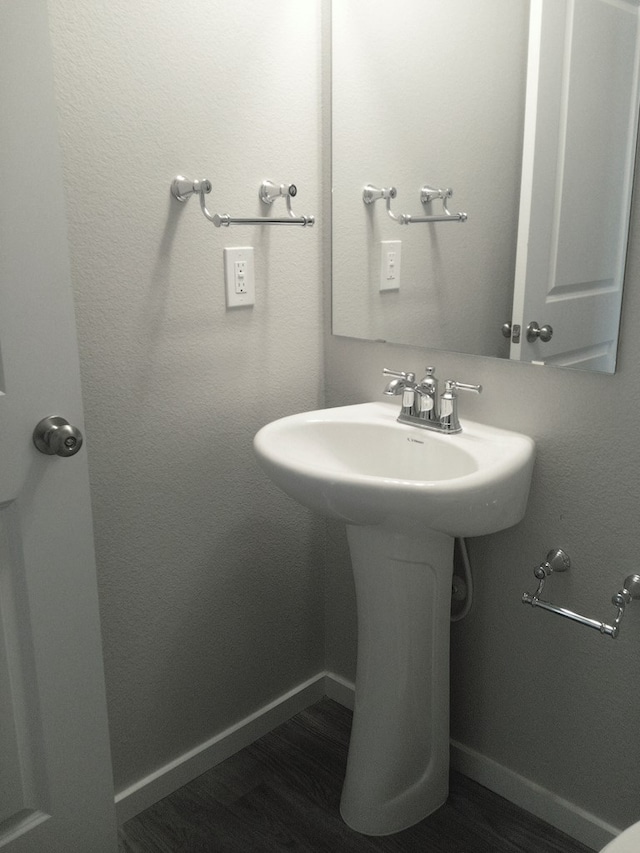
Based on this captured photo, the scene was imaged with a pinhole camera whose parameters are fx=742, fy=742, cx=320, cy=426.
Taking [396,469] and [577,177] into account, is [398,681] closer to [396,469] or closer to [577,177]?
[396,469]

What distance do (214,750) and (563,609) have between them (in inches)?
35.7

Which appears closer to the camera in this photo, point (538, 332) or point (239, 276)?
point (538, 332)

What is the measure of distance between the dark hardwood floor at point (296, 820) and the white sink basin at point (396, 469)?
0.71 meters

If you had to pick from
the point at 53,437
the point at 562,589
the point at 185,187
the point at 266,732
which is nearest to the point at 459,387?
the point at 562,589

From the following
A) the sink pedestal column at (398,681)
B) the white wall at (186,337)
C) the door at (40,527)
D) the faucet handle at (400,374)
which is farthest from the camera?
the faucet handle at (400,374)

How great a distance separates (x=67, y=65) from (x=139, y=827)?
59.0 inches

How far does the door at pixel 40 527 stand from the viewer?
1103 mm

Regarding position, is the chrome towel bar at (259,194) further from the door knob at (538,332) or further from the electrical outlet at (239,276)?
the door knob at (538,332)

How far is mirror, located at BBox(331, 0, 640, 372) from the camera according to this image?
1283 millimetres

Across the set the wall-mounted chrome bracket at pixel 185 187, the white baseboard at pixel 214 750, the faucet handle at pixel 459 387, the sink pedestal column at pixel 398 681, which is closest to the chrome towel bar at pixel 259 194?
the wall-mounted chrome bracket at pixel 185 187

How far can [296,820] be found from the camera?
1598mm

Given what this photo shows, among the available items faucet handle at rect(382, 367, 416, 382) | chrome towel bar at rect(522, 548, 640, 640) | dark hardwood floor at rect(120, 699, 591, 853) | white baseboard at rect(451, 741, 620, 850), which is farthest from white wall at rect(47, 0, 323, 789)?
chrome towel bar at rect(522, 548, 640, 640)

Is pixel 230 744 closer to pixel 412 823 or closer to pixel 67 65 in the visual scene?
pixel 412 823

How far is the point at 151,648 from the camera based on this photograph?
1.58 m
